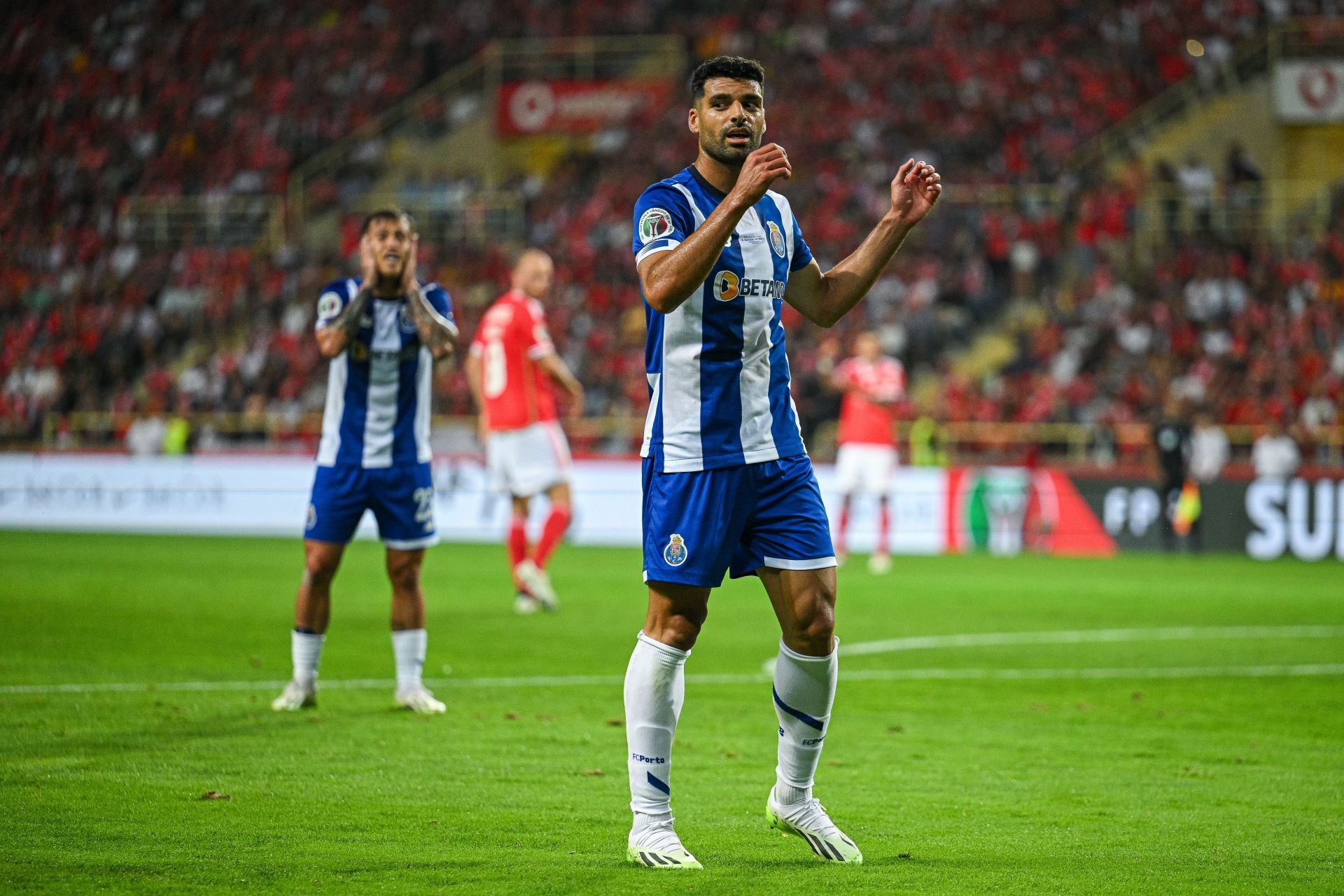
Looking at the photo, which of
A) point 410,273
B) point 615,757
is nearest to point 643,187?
point 410,273

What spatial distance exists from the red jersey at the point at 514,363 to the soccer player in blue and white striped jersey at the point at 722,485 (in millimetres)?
7938

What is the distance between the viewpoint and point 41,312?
Result: 1078 inches

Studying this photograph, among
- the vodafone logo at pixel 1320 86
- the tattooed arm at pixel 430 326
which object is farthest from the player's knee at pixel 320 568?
the vodafone logo at pixel 1320 86

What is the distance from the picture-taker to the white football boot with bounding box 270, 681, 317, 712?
25.0 feet

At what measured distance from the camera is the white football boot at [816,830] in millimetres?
4836

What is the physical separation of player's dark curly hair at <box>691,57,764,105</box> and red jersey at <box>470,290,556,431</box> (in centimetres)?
800

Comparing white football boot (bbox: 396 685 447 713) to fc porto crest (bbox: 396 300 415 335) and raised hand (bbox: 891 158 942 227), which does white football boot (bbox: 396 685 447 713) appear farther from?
raised hand (bbox: 891 158 942 227)

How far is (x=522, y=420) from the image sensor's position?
43.4 feet

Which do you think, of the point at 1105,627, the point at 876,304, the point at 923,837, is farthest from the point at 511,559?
the point at 876,304

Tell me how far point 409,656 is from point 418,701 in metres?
0.23

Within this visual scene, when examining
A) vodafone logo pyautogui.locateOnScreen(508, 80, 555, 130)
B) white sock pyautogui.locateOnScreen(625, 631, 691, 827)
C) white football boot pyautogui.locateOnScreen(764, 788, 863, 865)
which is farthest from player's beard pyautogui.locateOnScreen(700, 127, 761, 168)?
vodafone logo pyautogui.locateOnScreen(508, 80, 555, 130)

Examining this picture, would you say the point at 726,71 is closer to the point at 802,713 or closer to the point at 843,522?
the point at 802,713

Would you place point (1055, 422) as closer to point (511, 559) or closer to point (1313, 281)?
point (1313, 281)

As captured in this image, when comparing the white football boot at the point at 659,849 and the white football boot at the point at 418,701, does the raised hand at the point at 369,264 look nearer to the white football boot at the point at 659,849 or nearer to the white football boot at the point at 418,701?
the white football boot at the point at 418,701
